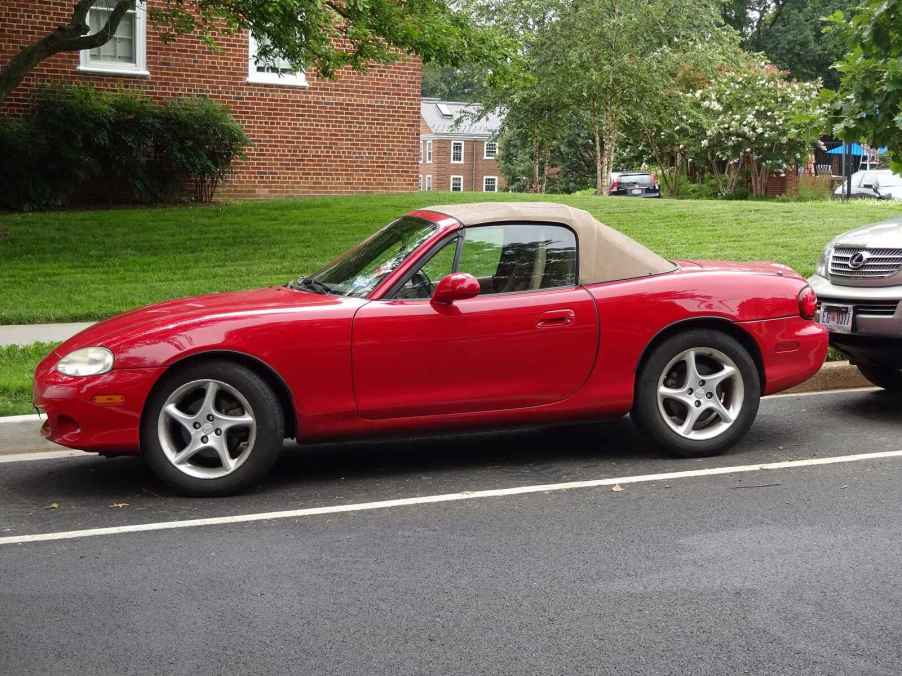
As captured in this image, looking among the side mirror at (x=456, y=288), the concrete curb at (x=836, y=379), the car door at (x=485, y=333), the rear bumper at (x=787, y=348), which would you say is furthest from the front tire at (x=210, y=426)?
the concrete curb at (x=836, y=379)

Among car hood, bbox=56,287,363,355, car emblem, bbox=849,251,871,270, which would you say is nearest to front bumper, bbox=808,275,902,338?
car emblem, bbox=849,251,871,270

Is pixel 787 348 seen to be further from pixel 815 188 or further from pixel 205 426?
pixel 815 188

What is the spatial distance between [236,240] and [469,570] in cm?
1218

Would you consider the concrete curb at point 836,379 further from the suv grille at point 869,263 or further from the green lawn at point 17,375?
the green lawn at point 17,375

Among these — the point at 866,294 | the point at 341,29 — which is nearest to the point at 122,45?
the point at 341,29

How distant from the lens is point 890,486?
6.27m

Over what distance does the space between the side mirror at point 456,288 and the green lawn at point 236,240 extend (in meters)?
6.12

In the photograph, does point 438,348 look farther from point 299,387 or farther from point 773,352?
point 773,352

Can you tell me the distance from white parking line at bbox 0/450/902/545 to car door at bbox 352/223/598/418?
52 centimetres

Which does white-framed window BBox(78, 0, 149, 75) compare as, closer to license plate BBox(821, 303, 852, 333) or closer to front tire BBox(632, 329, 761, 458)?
license plate BBox(821, 303, 852, 333)

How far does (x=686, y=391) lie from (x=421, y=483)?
5.36 feet

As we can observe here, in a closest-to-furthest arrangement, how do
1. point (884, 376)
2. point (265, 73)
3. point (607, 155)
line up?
point (884, 376), point (265, 73), point (607, 155)

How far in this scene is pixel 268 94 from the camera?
76.3 feet

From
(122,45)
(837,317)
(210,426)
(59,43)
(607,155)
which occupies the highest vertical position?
(122,45)
